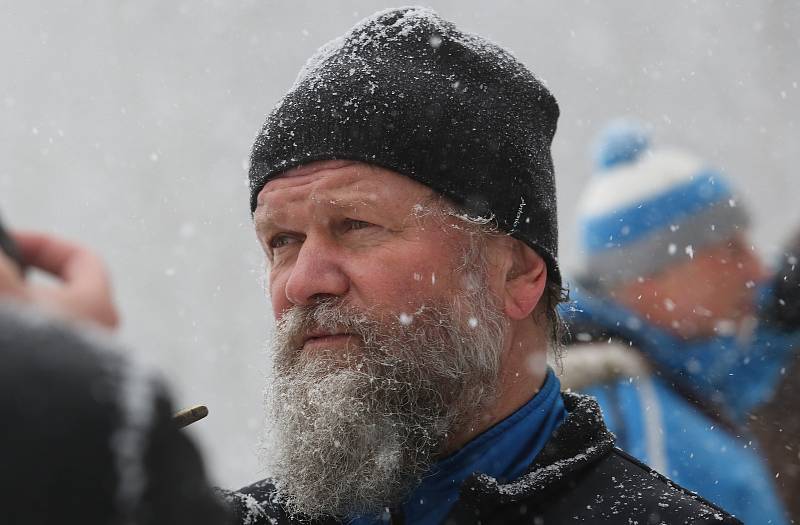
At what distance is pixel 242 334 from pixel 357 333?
80.9ft

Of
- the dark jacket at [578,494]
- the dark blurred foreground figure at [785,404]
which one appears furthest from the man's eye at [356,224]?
the dark blurred foreground figure at [785,404]

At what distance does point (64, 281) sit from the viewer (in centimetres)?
102

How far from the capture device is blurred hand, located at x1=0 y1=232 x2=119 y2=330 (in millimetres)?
960

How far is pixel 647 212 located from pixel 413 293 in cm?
239

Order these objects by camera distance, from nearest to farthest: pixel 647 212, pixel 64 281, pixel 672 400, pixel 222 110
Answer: pixel 64 281 → pixel 672 400 → pixel 647 212 → pixel 222 110

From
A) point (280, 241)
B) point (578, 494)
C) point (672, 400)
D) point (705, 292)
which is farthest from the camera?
point (705, 292)

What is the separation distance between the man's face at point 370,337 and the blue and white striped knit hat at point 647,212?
6.52 ft

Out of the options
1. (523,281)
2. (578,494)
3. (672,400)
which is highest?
(523,281)

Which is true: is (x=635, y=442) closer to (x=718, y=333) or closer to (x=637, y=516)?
(x=718, y=333)

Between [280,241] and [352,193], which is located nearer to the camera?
[352,193]

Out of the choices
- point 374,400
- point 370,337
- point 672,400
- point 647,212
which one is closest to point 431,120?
point 370,337

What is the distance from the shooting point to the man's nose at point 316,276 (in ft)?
8.57

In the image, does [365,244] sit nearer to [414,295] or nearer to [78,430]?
[414,295]

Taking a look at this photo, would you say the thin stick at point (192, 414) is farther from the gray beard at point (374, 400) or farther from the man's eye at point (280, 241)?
the man's eye at point (280, 241)
